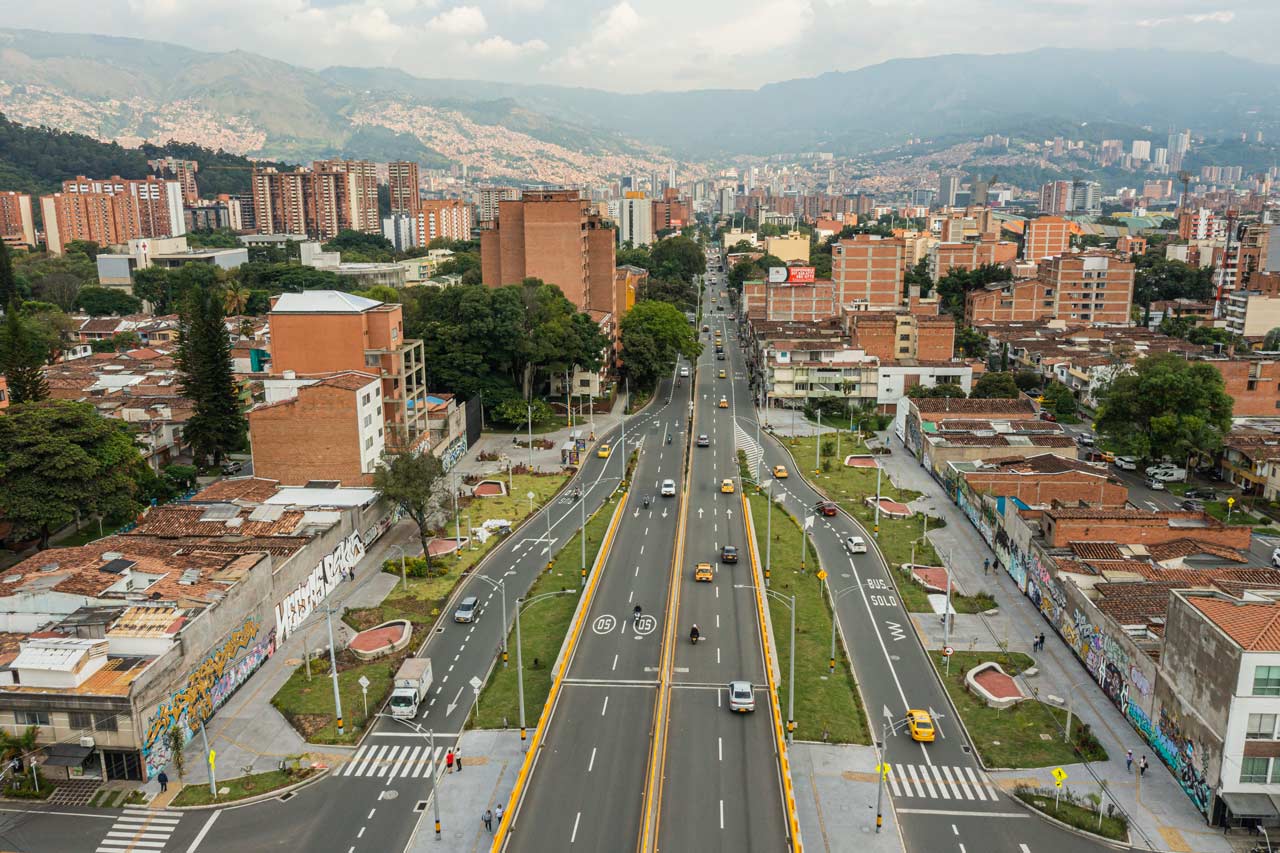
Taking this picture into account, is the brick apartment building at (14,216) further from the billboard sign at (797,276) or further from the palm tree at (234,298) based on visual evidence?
the billboard sign at (797,276)

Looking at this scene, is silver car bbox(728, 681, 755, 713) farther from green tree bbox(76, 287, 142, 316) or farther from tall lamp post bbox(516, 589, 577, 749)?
green tree bbox(76, 287, 142, 316)

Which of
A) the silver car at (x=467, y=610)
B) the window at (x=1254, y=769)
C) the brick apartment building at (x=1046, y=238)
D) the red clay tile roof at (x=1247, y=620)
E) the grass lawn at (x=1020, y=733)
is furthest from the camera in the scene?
the brick apartment building at (x=1046, y=238)

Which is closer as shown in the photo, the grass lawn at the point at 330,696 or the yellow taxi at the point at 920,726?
the yellow taxi at the point at 920,726

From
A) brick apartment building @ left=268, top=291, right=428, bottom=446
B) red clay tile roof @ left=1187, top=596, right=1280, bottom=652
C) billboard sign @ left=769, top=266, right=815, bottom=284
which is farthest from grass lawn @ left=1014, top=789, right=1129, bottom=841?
billboard sign @ left=769, top=266, right=815, bottom=284

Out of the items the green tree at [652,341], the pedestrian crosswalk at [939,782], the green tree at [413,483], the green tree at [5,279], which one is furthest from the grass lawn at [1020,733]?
the green tree at [5,279]

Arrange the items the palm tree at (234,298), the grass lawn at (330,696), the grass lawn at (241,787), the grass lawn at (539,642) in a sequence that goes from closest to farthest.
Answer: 1. the grass lawn at (241,787)
2. the grass lawn at (330,696)
3. the grass lawn at (539,642)
4. the palm tree at (234,298)

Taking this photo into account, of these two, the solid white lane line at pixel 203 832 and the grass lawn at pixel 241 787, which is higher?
the grass lawn at pixel 241 787

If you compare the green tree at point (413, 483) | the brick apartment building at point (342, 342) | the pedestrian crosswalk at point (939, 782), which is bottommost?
the pedestrian crosswalk at point (939, 782)
